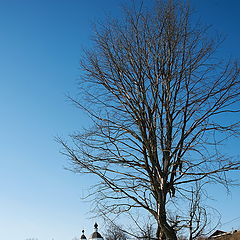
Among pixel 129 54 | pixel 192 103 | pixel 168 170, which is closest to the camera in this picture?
pixel 168 170

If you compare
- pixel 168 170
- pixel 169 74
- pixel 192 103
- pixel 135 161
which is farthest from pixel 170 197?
pixel 169 74

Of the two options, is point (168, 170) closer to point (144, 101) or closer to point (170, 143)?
point (170, 143)

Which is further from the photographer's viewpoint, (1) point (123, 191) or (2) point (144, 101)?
(2) point (144, 101)

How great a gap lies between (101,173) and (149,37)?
253 centimetres

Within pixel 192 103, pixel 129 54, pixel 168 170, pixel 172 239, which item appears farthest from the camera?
pixel 129 54

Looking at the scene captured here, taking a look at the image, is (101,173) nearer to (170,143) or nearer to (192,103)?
(170,143)

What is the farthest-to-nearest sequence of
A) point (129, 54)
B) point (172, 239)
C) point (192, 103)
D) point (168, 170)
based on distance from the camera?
point (129, 54) < point (192, 103) < point (168, 170) < point (172, 239)

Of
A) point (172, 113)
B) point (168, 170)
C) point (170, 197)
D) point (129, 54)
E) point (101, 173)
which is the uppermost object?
point (129, 54)

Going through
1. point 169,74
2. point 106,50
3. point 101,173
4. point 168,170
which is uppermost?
point 106,50

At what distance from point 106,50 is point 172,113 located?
5.67 ft

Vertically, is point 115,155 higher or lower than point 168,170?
higher

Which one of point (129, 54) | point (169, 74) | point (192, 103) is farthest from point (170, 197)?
point (129, 54)

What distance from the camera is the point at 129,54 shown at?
5.27m

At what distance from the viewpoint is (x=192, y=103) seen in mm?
4941
